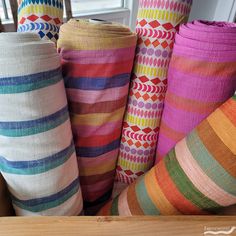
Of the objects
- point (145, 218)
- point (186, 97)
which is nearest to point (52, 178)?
point (145, 218)

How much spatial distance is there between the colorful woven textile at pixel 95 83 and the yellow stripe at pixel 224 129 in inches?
7.1

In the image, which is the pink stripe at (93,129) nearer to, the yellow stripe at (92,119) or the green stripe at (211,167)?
the yellow stripe at (92,119)

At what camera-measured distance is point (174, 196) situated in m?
0.37

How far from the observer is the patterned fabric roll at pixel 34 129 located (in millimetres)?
290

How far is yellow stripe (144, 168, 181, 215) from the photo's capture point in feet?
1.25

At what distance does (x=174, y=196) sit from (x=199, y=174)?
0.06 meters

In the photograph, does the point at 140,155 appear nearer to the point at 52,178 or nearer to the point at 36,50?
the point at 52,178

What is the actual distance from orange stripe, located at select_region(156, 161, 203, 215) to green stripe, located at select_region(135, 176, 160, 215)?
37 mm

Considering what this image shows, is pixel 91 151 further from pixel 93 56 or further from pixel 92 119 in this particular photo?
pixel 93 56

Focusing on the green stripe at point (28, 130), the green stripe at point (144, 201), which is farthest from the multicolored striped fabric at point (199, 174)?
the green stripe at point (28, 130)

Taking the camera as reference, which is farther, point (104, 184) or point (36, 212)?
point (104, 184)

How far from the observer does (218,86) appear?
403mm

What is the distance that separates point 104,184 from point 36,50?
36 centimetres

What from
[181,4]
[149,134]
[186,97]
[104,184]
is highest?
[181,4]
